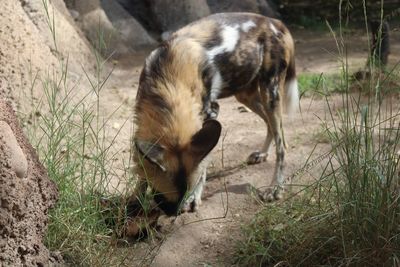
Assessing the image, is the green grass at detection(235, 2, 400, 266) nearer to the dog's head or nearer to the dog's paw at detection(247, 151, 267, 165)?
the dog's head

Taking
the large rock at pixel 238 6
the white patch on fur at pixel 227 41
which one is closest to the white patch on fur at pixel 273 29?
the white patch on fur at pixel 227 41

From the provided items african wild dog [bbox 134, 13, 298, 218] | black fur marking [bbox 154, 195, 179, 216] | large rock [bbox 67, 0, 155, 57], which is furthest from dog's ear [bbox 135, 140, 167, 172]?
large rock [bbox 67, 0, 155, 57]

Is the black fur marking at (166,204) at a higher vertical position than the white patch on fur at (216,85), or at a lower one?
lower

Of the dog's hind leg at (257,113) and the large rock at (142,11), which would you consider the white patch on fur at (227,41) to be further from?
the large rock at (142,11)

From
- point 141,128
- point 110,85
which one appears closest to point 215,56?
point 141,128

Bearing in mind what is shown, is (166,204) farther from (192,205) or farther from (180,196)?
(192,205)

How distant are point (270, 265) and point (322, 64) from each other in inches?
145

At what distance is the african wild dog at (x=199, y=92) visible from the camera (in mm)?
3148

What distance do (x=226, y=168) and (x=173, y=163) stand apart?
1.01 meters

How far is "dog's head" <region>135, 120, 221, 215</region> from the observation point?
3.12 metres

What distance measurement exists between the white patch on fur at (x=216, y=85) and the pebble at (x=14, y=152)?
1.42 m

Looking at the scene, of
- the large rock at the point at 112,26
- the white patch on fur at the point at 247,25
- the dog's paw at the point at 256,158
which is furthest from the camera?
the large rock at the point at 112,26

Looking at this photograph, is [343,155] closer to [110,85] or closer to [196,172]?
[196,172]

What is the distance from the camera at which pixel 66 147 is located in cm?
296
